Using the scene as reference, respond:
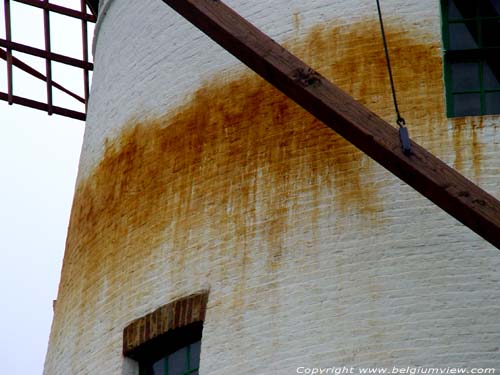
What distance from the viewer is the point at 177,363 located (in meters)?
13.3

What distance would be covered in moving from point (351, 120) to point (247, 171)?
2.00 m

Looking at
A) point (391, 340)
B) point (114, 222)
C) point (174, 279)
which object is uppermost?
point (114, 222)

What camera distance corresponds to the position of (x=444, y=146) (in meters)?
12.8

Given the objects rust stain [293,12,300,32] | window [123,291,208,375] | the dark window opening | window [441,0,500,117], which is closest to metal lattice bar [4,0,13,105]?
rust stain [293,12,300,32]

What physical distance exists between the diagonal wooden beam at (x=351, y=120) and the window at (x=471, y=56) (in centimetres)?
166

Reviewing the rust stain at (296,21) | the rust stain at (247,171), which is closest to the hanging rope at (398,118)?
the rust stain at (247,171)

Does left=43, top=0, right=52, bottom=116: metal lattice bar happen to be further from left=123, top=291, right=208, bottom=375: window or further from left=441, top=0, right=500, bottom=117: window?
left=441, top=0, right=500, bottom=117: window

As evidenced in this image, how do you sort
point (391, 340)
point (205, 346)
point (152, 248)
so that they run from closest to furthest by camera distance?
point (391, 340), point (205, 346), point (152, 248)

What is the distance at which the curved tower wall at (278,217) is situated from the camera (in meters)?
12.1

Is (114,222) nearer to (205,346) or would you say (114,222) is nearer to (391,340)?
(205,346)

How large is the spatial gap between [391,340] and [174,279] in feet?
6.79

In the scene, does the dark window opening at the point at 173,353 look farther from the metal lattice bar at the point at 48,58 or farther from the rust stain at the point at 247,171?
the metal lattice bar at the point at 48,58

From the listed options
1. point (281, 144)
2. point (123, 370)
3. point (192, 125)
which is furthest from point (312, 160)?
point (123, 370)

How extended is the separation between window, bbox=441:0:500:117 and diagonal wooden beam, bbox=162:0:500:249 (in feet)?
5.46
